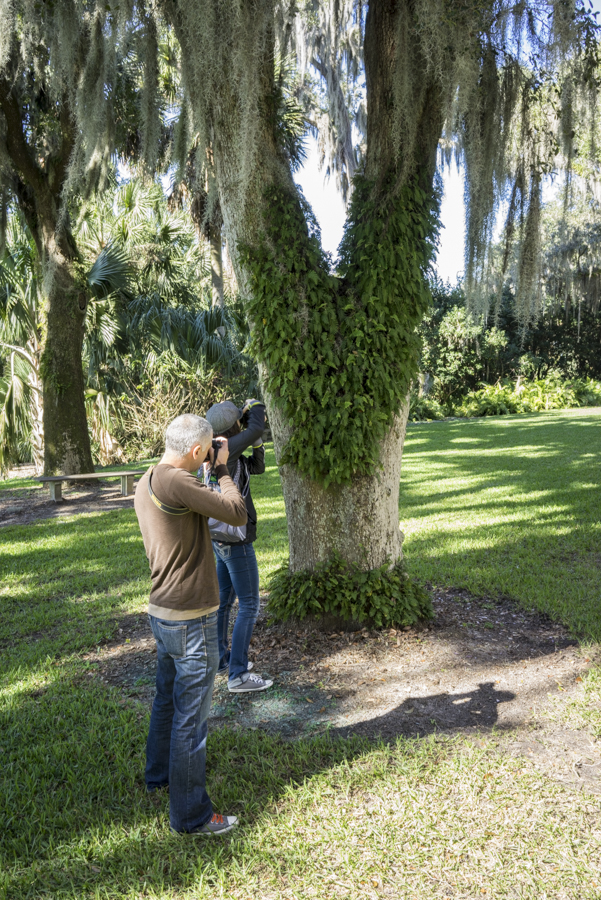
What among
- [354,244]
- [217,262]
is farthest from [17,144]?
[354,244]

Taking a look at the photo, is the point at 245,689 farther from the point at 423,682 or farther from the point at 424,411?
the point at 424,411

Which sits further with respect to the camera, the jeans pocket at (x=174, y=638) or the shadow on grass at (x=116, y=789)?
the jeans pocket at (x=174, y=638)

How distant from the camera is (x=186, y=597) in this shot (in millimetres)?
2547

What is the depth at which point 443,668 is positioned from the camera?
391cm

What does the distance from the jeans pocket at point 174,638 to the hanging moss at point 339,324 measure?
1.80 meters

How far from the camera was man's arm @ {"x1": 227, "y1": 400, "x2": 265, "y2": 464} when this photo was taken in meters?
3.63

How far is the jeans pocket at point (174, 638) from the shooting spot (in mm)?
2570

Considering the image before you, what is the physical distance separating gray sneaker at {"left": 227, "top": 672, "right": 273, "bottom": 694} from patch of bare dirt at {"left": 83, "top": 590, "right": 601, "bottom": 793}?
4 cm

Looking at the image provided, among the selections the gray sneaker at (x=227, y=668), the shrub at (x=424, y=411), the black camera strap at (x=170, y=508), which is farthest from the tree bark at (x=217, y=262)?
the black camera strap at (x=170, y=508)

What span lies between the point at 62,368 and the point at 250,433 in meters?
7.65

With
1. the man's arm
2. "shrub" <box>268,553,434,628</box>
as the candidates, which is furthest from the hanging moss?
"shrub" <box>268,553,434,628</box>

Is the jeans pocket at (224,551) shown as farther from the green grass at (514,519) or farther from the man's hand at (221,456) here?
the green grass at (514,519)

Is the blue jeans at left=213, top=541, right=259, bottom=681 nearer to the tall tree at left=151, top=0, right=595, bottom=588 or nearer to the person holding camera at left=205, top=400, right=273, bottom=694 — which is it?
the person holding camera at left=205, top=400, right=273, bottom=694

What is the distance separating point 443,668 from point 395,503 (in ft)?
3.67
